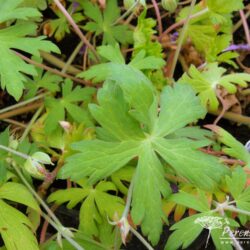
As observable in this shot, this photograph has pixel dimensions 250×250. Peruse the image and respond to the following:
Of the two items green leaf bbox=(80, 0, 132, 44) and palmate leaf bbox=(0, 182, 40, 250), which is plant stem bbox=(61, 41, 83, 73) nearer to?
green leaf bbox=(80, 0, 132, 44)

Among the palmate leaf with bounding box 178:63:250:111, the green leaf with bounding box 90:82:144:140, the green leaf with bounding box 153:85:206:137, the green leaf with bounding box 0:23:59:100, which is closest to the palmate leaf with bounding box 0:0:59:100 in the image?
the green leaf with bounding box 0:23:59:100

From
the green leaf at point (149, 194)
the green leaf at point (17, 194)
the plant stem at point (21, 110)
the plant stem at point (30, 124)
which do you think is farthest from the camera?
the plant stem at point (21, 110)

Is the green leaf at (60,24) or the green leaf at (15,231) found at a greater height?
the green leaf at (60,24)

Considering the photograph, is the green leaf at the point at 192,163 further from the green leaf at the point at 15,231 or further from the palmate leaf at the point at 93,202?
the green leaf at the point at 15,231

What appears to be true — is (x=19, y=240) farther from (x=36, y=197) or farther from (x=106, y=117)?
(x=106, y=117)

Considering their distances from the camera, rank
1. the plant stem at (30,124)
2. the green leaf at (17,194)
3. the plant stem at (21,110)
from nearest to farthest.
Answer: the green leaf at (17,194), the plant stem at (30,124), the plant stem at (21,110)

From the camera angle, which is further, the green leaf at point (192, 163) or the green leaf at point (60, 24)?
the green leaf at point (60, 24)

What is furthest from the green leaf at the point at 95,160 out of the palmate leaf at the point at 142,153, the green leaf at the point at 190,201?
the green leaf at the point at 190,201

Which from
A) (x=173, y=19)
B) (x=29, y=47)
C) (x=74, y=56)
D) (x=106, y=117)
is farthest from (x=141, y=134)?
(x=173, y=19)
